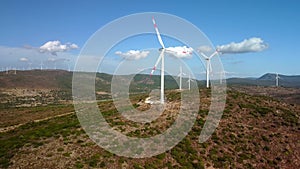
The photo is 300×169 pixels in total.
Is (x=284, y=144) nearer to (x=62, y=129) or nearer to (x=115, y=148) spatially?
(x=115, y=148)

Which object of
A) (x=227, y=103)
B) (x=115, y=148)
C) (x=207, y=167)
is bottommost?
(x=207, y=167)

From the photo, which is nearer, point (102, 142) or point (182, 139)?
point (102, 142)

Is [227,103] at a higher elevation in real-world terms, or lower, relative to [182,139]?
higher

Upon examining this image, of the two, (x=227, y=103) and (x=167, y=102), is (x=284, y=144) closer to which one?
(x=227, y=103)

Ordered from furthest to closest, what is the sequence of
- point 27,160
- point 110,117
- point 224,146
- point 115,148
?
1. point 110,117
2. point 224,146
3. point 115,148
4. point 27,160

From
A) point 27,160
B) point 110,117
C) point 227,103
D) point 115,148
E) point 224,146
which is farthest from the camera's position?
point 227,103

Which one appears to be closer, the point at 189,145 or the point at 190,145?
the point at 189,145

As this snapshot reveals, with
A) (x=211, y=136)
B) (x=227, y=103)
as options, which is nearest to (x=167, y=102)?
(x=227, y=103)

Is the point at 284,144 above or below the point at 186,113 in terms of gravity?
below

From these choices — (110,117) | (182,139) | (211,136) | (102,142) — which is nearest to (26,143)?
(102,142)
